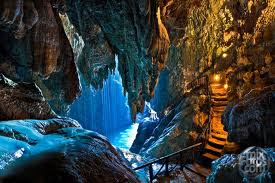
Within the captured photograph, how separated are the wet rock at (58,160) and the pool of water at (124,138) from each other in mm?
24324

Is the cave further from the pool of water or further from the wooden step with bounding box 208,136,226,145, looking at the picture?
the pool of water

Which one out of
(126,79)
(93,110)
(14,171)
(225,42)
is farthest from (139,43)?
(93,110)

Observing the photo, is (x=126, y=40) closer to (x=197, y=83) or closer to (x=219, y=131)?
(x=219, y=131)

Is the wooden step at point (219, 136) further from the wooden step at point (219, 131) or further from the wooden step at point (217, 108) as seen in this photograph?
the wooden step at point (217, 108)

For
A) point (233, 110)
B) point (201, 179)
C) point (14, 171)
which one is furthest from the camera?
point (233, 110)

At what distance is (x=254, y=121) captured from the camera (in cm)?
850

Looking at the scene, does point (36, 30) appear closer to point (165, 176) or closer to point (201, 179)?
point (165, 176)

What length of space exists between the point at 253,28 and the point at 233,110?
8.55 m

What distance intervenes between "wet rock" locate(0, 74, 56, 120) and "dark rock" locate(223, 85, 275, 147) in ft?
21.8

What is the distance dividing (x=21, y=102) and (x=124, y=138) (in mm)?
27937

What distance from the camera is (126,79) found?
9.80 m

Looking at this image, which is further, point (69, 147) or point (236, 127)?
point (236, 127)

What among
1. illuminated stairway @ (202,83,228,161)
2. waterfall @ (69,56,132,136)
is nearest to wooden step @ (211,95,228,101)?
illuminated stairway @ (202,83,228,161)

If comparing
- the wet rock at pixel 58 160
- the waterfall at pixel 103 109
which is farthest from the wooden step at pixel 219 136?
the waterfall at pixel 103 109
